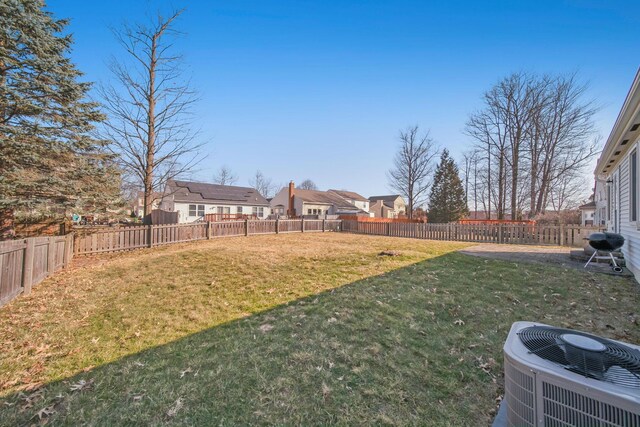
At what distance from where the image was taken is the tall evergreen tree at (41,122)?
26.7 feet

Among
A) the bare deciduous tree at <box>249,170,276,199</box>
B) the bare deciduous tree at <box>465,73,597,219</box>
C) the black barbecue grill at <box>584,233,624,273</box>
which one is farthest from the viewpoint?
the bare deciduous tree at <box>249,170,276,199</box>

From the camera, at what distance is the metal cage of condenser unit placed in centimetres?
141

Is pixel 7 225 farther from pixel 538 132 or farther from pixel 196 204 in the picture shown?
pixel 538 132

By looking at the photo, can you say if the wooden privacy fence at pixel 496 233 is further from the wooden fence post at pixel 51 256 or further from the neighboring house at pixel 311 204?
A: the neighboring house at pixel 311 204

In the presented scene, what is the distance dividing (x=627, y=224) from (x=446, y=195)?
2341cm

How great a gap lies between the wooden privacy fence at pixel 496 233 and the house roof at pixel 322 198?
65.3 ft

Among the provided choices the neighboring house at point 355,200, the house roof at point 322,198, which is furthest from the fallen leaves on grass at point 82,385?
the neighboring house at point 355,200

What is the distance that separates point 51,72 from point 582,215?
40.1 metres

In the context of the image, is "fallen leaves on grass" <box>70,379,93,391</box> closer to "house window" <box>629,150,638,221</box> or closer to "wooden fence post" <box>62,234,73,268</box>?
"wooden fence post" <box>62,234,73,268</box>

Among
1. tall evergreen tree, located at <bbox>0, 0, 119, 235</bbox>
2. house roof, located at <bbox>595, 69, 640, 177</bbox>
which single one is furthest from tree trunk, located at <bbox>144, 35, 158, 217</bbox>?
house roof, located at <bbox>595, 69, 640, 177</bbox>

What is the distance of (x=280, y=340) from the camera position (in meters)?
3.84

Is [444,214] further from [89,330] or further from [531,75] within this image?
[89,330]

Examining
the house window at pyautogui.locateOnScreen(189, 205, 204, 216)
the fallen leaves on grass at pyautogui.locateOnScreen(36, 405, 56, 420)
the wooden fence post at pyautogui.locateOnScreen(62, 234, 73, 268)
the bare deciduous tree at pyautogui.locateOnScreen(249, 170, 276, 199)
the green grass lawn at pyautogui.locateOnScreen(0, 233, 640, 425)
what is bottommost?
the fallen leaves on grass at pyautogui.locateOnScreen(36, 405, 56, 420)

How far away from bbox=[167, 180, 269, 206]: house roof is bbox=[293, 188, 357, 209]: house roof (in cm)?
551
